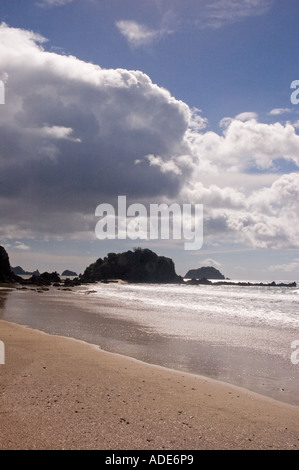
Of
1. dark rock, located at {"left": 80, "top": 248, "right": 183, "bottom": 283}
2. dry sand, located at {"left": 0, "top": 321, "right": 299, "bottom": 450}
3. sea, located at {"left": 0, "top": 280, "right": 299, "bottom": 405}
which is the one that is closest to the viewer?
dry sand, located at {"left": 0, "top": 321, "right": 299, "bottom": 450}

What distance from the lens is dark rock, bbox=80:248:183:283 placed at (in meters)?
186

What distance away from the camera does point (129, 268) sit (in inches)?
7554

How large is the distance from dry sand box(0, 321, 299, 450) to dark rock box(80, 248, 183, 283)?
570 feet

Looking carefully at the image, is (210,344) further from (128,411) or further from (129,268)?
(129,268)

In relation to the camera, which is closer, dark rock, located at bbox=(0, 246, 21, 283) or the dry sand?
the dry sand

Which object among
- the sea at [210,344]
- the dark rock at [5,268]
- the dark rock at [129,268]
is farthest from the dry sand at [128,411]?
the dark rock at [129,268]

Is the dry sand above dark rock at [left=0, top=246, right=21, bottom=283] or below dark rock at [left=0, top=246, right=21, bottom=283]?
below

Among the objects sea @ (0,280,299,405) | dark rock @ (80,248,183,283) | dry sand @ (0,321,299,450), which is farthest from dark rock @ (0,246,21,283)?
dark rock @ (80,248,183,283)

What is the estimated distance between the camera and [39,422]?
19.7ft

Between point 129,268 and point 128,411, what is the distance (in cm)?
18594

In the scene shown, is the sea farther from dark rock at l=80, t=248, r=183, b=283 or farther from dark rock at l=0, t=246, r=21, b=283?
dark rock at l=80, t=248, r=183, b=283
